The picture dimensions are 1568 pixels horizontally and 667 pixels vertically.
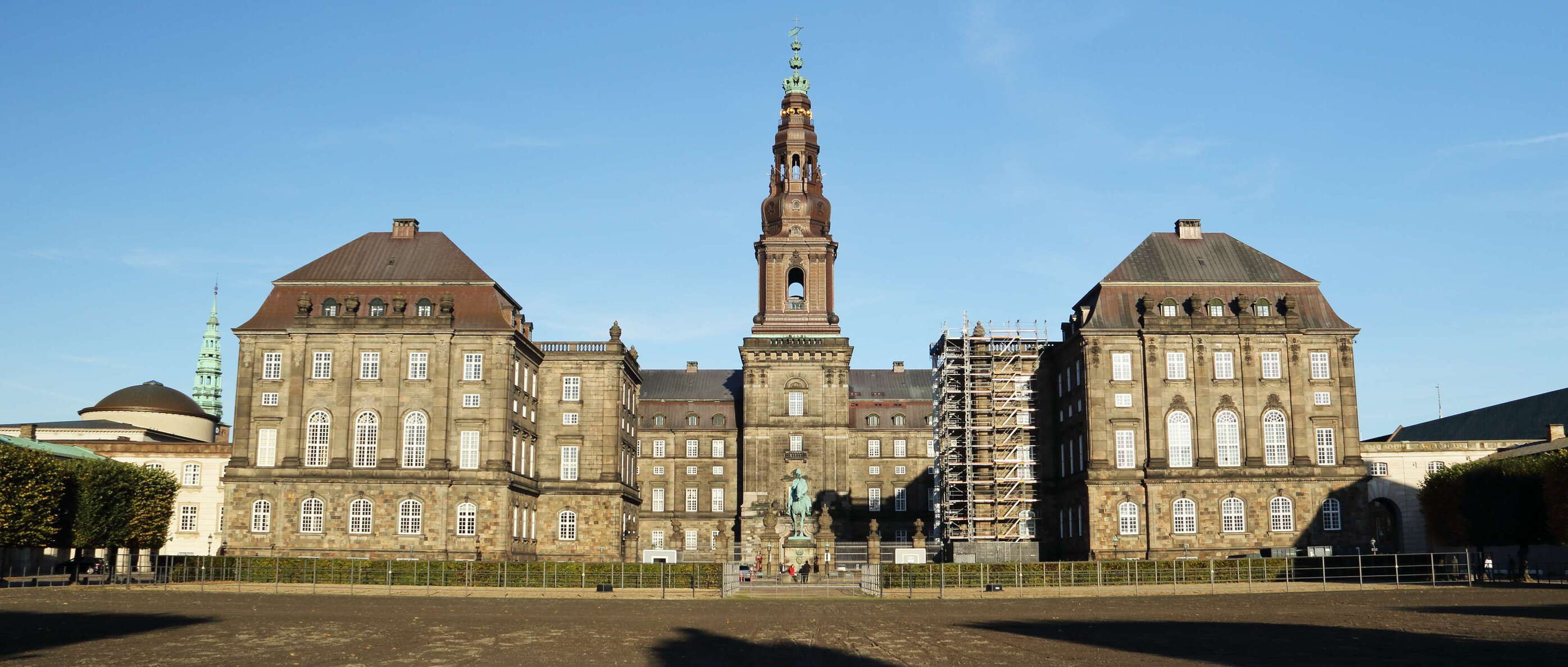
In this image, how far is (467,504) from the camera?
274 ft

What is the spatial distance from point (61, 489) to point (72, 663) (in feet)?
158

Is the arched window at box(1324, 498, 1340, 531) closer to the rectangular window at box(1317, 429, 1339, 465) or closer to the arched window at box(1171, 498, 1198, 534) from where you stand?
the rectangular window at box(1317, 429, 1339, 465)

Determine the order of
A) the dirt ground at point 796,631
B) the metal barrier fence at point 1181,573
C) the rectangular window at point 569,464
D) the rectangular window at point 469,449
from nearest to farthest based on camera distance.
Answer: the dirt ground at point 796,631, the metal barrier fence at point 1181,573, the rectangular window at point 469,449, the rectangular window at point 569,464

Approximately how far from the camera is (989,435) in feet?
294

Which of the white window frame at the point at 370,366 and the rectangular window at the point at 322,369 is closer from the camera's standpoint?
the white window frame at the point at 370,366

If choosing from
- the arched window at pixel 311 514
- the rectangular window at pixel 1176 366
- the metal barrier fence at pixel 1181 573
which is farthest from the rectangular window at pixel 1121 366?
the arched window at pixel 311 514

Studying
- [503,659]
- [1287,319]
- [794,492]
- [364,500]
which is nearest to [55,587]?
[364,500]

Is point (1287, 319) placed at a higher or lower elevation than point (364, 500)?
higher

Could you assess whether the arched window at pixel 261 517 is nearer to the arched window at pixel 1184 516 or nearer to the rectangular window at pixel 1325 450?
the arched window at pixel 1184 516

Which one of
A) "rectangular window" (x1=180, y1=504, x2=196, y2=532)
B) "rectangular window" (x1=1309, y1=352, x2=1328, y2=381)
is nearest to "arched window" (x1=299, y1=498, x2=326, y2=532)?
"rectangular window" (x1=180, y1=504, x2=196, y2=532)

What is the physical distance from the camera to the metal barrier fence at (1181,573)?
61375 mm

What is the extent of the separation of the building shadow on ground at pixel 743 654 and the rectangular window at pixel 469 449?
52059 millimetres

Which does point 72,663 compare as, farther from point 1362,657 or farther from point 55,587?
point 55,587

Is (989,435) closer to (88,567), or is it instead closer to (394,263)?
(394,263)
